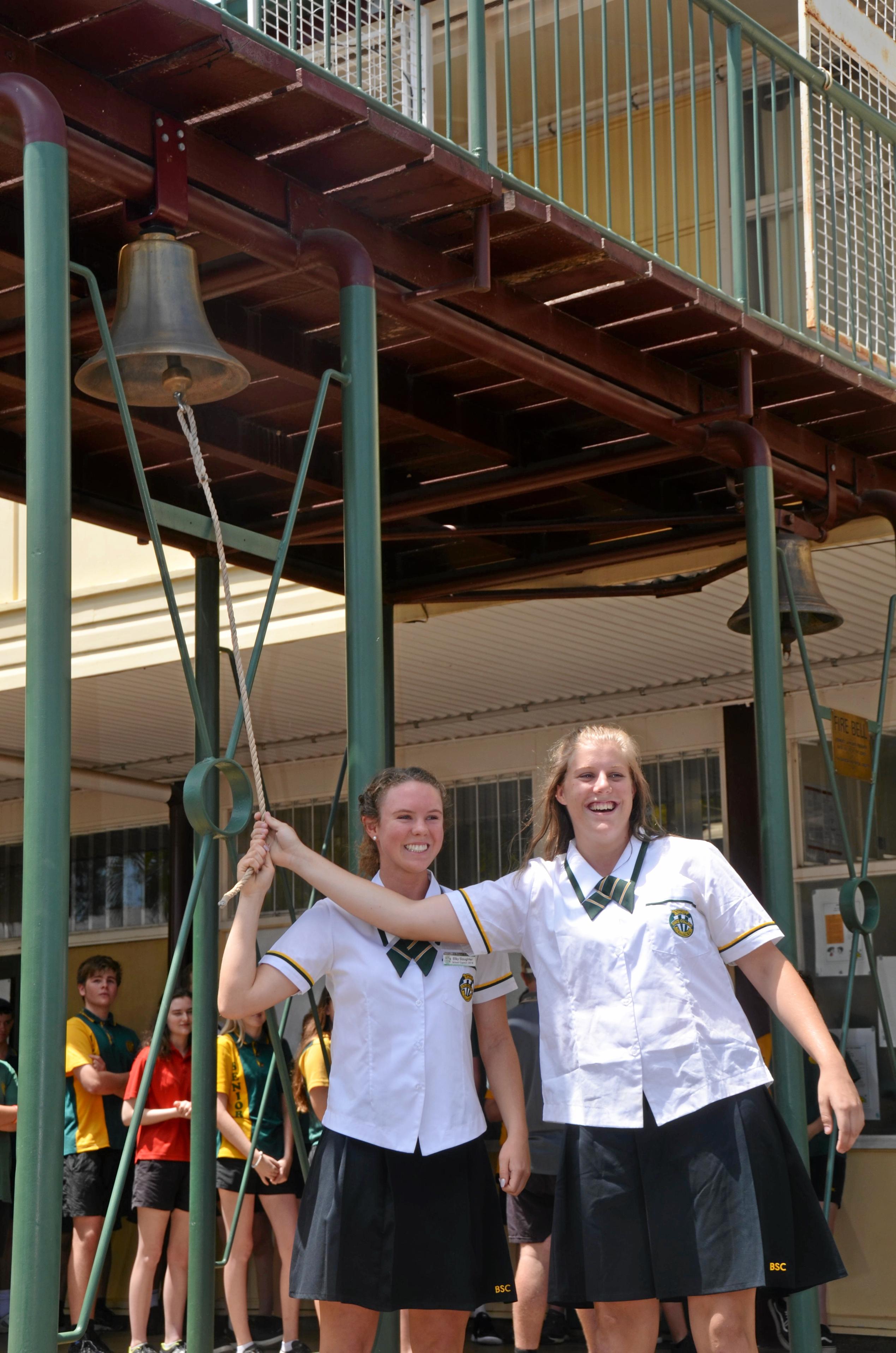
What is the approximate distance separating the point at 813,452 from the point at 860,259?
4.96ft

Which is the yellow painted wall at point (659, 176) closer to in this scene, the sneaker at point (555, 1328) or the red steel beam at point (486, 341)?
the red steel beam at point (486, 341)

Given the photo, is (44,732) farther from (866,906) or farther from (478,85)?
(866,906)

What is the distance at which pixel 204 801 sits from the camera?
4.21 metres

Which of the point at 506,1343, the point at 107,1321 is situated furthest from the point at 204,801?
the point at 107,1321

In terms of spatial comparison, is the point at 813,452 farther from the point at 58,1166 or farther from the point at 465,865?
the point at 465,865

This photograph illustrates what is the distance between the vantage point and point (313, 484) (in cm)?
713

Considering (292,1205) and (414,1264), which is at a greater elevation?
(414,1264)

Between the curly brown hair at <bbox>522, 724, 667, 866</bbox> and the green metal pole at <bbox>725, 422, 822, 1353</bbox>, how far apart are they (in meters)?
1.70

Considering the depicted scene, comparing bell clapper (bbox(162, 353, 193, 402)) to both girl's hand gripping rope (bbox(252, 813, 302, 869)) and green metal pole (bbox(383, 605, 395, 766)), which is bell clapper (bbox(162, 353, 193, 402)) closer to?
girl's hand gripping rope (bbox(252, 813, 302, 869))

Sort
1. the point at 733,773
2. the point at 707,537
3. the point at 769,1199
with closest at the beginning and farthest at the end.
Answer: the point at 769,1199
the point at 707,537
the point at 733,773

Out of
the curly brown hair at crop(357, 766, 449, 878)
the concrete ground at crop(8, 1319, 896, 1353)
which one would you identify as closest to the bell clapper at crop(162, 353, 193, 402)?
the curly brown hair at crop(357, 766, 449, 878)

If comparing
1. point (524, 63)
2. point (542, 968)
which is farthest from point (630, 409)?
point (524, 63)

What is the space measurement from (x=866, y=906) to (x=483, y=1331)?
238 inches

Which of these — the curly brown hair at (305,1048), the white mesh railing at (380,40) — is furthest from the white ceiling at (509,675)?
the white mesh railing at (380,40)
